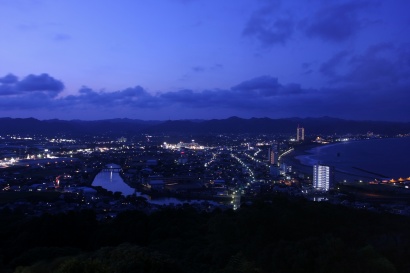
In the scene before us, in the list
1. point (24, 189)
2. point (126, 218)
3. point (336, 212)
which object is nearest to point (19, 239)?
point (126, 218)

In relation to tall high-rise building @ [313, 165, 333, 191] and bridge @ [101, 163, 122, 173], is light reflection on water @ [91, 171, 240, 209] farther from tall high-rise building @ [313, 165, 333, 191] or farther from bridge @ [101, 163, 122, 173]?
tall high-rise building @ [313, 165, 333, 191]

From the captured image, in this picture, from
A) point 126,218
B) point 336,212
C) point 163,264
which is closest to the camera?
point 163,264

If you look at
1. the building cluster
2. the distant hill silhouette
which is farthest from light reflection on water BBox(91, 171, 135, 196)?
the distant hill silhouette

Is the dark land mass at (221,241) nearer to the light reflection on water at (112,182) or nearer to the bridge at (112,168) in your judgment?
the light reflection on water at (112,182)

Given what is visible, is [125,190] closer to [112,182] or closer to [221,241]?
[112,182]

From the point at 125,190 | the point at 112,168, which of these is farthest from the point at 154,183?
the point at 112,168

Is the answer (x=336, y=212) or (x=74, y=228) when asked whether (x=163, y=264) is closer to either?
(x=336, y=212)
